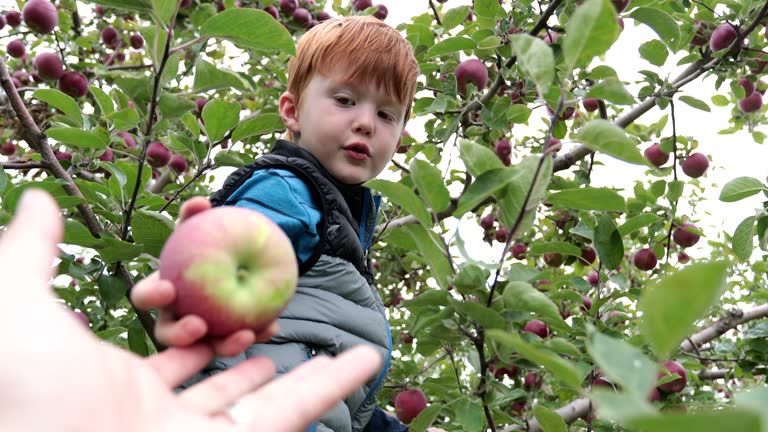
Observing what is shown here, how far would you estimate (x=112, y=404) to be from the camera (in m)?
0.62

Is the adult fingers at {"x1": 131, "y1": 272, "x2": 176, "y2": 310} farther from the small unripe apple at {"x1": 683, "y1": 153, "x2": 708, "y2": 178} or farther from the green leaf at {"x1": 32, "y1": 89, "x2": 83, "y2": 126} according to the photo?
the small unripe apple at {"x1": 683, "y1": 153, "x2": 708, "y2": 178}

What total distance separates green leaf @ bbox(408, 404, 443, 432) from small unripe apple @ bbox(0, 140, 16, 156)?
2.89 m

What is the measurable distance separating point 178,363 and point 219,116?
87 cm

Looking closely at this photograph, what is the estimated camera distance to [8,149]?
11.4 ft

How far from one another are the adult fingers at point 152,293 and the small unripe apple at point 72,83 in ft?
6.77

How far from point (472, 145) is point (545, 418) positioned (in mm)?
533

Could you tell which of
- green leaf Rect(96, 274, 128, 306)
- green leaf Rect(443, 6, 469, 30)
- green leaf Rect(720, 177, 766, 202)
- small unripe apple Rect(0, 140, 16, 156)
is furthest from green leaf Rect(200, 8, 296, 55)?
→ small unripe apple Rect(0, 140, 16, 156)

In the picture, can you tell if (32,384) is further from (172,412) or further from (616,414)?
(616,414)

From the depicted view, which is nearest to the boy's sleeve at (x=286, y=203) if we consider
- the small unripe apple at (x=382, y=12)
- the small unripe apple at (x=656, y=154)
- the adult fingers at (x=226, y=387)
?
the adult fingers at (x=226, y=387)

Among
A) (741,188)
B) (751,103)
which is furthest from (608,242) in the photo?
(751,103)

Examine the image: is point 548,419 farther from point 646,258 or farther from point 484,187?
point 646,258

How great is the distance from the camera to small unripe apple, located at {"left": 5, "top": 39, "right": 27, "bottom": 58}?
324 cm

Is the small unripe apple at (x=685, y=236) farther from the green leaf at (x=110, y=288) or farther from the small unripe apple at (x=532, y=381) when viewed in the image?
the green leaf at (x=110, y=288)

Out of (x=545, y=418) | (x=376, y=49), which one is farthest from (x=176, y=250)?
(x=376, y=49)
